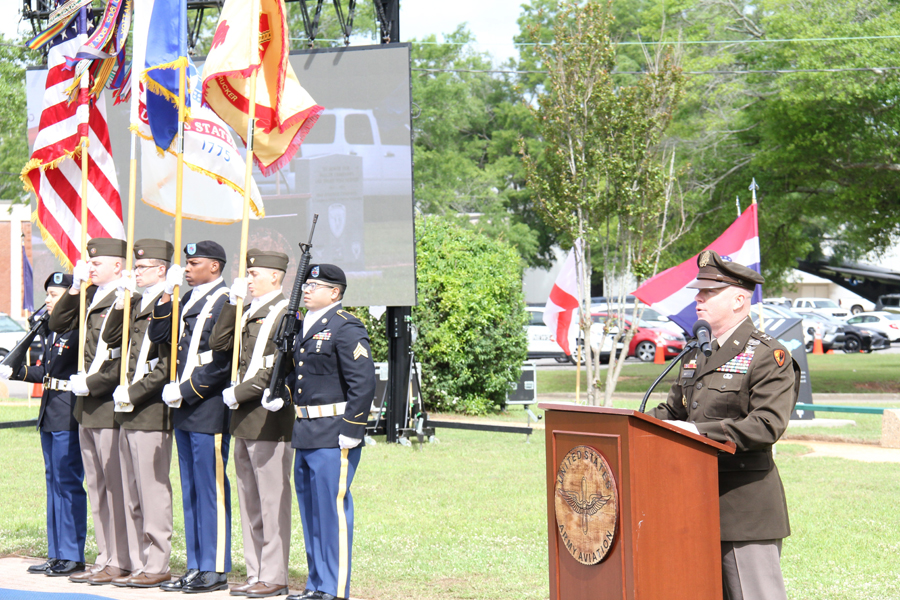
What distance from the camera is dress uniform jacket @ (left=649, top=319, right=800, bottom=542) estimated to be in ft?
12.3

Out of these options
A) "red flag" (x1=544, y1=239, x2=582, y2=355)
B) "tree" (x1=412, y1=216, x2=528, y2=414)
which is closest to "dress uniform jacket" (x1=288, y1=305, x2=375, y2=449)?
"red flag" (x1=544, y1=239, x2=582, y2=355)

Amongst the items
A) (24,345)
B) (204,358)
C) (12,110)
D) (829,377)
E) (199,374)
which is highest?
(12,110)

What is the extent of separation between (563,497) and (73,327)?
4.63m

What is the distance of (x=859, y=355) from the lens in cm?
3181

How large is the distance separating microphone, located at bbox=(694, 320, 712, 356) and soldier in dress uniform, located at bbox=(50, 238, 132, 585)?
4.23m

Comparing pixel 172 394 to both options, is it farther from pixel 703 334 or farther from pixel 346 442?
pixel 703 334

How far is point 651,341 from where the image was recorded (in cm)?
2989

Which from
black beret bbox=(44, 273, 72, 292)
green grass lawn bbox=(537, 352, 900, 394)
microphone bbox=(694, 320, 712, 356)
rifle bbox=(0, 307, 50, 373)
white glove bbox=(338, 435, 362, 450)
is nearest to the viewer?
microphone bbox=(694, 320, 712, 356)

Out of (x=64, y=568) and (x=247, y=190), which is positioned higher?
(x=247, y=190)

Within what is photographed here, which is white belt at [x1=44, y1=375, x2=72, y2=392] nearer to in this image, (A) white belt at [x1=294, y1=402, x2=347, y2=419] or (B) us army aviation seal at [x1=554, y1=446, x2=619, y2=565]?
(A) white belt at [x1=294, y1=402, x2=347, y2=419]

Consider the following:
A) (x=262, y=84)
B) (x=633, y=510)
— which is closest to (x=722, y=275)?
(x=633, y=510)

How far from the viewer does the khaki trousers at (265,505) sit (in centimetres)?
602

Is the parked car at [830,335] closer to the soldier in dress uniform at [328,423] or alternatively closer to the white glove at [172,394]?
the soldier in dress uniform at [328,423]

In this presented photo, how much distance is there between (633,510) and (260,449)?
10.7 feet
